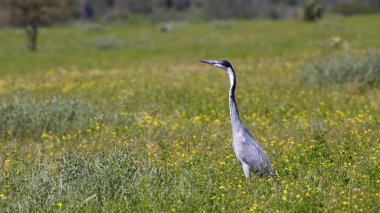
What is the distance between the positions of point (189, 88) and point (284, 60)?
7476mm

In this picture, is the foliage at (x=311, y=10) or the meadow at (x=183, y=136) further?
the foliage at (x=311, y=10)

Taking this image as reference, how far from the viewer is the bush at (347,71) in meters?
15.6

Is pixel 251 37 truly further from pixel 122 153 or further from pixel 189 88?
pixel 122 153

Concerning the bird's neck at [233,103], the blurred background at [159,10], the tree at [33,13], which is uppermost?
the bird's neck at [233,103]

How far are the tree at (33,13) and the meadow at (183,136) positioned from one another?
9927 mm

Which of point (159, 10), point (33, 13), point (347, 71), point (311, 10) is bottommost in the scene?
point (159, 10)

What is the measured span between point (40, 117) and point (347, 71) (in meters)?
8.08

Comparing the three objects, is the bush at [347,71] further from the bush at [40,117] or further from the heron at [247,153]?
the heron at [247,153]

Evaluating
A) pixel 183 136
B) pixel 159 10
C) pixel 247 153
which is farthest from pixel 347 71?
pixel 159 10

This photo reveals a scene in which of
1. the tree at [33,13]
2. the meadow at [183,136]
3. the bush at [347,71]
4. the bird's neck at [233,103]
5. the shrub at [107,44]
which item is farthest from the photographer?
the tree at [33,13]

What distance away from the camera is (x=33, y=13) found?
35.1 meters

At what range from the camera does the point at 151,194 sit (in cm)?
616

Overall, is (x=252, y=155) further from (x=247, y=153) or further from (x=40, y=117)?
(x=40, y=117)

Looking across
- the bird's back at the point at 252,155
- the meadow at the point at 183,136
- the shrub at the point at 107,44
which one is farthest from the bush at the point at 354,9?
the bird's back at the point at 252,155
